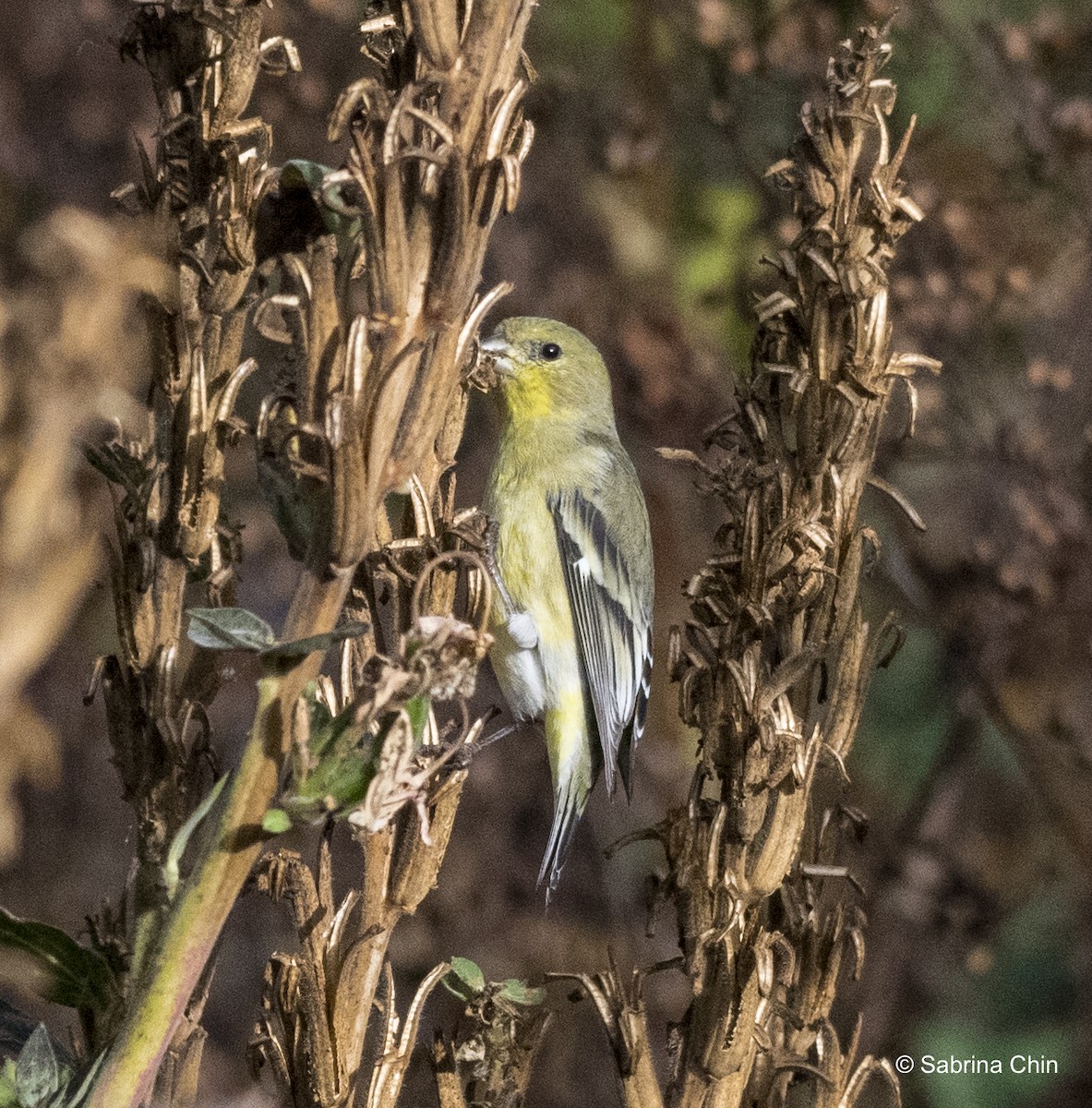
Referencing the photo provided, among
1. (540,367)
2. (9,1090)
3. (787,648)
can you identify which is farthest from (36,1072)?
(540,367)

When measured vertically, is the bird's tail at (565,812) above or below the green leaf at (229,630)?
below

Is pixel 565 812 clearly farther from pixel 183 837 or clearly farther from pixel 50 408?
pixel 50 408

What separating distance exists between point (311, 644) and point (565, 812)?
2239 millimetres

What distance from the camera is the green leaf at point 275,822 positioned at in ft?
2.60

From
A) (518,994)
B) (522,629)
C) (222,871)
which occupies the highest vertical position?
(222,871)

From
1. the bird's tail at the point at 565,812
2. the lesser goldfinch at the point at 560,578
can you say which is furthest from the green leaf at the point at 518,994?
the lesser goldfinch at the point at 560,578

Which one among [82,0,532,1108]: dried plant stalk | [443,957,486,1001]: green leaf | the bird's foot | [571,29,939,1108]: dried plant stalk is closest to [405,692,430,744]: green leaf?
[82,0,532,1108]: dried plant stalk

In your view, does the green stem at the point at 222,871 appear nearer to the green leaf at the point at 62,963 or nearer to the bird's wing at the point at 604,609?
the green leaf at the point at 62,963

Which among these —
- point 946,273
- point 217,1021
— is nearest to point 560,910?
point 217,1021

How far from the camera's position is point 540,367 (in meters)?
3.08

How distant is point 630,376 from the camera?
3551 mm

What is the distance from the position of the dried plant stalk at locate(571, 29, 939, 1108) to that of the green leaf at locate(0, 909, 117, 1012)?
0.58 meters

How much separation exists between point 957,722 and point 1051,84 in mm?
1724

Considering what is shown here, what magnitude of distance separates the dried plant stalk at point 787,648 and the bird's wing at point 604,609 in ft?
4.55
